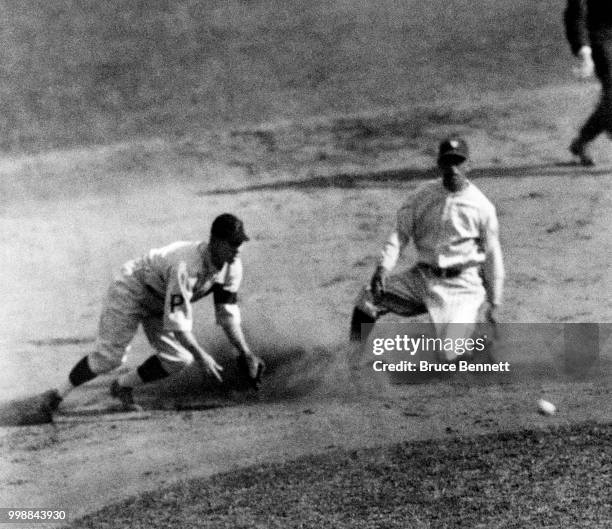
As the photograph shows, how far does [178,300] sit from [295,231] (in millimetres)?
4078

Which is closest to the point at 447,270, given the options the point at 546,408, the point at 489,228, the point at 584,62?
the point at 489,228

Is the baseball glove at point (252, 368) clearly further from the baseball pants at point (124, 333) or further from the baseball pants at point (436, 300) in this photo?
the baseball pants at point (436, 300)

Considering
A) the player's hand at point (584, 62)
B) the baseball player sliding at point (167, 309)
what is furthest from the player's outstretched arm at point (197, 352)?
the player's hand at point (584, 62)

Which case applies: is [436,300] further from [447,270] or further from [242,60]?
[242,60]

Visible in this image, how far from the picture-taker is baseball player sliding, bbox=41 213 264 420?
9484mm

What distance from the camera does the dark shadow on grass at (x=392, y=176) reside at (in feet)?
45.6

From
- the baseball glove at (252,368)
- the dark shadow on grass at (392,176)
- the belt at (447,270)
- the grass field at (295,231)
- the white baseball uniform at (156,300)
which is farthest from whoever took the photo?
the dark shadow on grass at (392,176)

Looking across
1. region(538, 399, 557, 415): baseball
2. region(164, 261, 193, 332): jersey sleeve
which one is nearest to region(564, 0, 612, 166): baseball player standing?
region(538, 399, 557, 415): baseball

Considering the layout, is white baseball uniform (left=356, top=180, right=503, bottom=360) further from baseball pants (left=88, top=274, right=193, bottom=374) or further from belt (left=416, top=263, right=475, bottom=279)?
baseball pants (left=88, top=274, right=193, bottom=374)

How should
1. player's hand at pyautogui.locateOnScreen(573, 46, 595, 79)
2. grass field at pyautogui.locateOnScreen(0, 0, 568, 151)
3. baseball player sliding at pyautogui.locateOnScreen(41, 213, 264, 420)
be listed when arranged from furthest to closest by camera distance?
grass field at pyautogui.locateOnScreen(0, 0, 568, 151) < player's hand at pyautogui.locateOnScreen(573, 46, 595, 79) < baseball player sliding at pyautogui.locateOnScreen(41, 213, 264, 420)

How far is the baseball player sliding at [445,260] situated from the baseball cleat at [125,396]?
4.57 ft

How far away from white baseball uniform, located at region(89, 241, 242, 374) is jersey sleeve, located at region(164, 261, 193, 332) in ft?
0.12

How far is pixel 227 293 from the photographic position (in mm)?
9812

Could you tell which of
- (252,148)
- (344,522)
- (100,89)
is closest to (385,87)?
(252,148)
